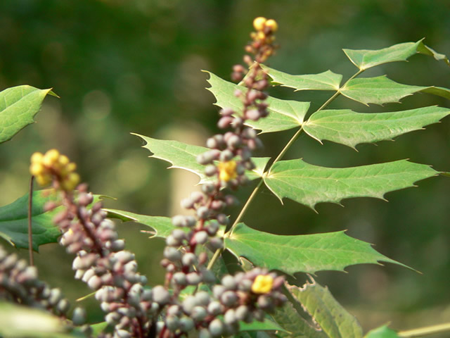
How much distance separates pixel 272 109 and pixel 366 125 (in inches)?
9.2

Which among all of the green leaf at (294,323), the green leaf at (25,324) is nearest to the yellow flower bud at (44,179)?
the green leaf at (25,324)

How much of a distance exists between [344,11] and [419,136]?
1811mm

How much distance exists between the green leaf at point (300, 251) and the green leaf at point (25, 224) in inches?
11.3

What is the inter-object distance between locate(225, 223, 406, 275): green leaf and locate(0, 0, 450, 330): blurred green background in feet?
13.7

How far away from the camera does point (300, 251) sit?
35.0 inches

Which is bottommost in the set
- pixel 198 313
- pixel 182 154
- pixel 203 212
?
pixel 198 313

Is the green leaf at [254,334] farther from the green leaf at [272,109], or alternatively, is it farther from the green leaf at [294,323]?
the green leaf at [272,109]

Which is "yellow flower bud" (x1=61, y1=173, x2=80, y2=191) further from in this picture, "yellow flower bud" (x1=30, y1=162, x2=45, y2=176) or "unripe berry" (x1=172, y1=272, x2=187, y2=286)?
"unripe berry" (x1=172, y1=272, x2=187, y2=286)

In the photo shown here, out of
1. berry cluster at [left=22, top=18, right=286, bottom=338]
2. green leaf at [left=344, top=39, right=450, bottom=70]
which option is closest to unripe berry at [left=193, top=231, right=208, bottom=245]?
berry cluster at [left=22, top=18, right=286, bottom=338]

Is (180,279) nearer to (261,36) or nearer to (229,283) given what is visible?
(229,283)

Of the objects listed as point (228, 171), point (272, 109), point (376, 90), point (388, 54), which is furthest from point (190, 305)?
point (388, 54)

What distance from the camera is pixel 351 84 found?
1390 mm

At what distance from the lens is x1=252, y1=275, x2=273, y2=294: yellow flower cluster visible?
0.53 m

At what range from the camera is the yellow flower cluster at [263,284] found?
20.8 inches
